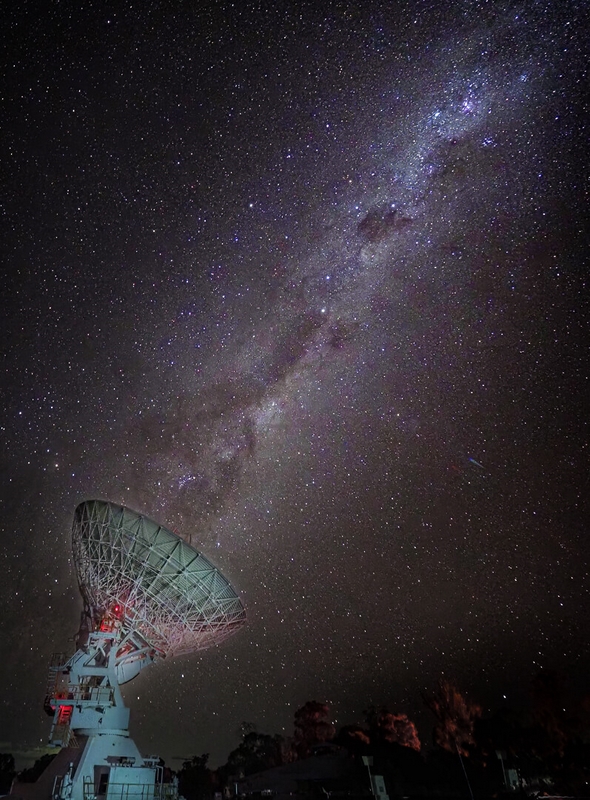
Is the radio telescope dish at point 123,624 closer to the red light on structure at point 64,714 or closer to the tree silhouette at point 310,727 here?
the red light on structure at point 64,714

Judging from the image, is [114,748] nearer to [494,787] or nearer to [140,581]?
[140,581]

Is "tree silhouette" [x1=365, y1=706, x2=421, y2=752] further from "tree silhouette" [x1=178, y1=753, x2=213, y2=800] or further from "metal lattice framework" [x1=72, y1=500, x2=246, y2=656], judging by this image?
"metal lattice framework" [x1=72, y1=500, x2=246, y2=656]

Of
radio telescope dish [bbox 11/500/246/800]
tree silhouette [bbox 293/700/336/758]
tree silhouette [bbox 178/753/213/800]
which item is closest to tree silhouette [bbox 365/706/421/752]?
tree silhouette [bbox 293/700/336/758]

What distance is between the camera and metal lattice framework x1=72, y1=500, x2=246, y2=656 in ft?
66.7

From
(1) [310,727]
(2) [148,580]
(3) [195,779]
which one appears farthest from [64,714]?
(3) [195,779]

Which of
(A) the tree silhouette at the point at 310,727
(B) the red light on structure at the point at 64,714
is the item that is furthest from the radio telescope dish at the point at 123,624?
(A) the tree silhouette at the point at 310,727

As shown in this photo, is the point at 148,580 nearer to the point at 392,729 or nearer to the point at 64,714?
the point at 64,714

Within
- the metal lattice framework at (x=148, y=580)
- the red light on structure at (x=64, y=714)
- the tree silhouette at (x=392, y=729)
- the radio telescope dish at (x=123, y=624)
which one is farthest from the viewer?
the tree silhouette at (x=392, y=729)

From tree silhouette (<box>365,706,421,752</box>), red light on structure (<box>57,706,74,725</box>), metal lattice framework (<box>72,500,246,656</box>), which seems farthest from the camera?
tree silhouette (<box>365,706,421,752</box>)

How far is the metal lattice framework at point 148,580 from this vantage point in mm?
20328

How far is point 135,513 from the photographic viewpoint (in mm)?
20250

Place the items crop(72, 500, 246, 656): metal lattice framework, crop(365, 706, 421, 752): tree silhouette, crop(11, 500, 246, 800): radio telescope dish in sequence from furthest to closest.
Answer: crop(365, 706, 421, 752): tree silhouette
crop(72, 500, 246, 656): metal lattice framework
crop(11, 500, 246, 800): radio telescope dish

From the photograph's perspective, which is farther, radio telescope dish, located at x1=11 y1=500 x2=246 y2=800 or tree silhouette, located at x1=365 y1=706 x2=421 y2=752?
tree silhouette, located at x1=365 y1=706 x2=421 y2=752

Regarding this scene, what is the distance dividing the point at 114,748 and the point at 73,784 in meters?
1.76
